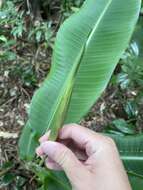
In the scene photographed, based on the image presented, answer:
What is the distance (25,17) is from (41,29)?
195 mm

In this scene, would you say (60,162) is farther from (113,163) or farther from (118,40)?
(118,40)

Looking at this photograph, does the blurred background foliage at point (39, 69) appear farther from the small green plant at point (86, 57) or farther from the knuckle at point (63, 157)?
the knuckle at point (63, 157)

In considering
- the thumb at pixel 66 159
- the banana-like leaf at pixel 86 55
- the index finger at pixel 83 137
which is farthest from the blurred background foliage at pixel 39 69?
the thumb at pixel 66 159

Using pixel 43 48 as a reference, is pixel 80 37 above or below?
above

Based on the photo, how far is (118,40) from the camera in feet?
4.31

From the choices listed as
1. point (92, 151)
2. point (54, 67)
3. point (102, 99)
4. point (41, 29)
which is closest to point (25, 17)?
point (41, 29)

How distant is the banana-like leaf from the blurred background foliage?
0.39 metres

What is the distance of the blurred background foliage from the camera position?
179 centimetres

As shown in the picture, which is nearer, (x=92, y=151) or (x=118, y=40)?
(x=92, y=151)

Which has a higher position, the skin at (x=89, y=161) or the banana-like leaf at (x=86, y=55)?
the banana-like leaf at (x=86, y=55)

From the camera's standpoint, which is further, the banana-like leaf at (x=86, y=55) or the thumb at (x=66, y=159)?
the banana-like leaf at (x=86, y=55)

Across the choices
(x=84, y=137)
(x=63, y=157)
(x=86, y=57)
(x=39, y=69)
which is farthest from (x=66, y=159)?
(x=39, y=69)

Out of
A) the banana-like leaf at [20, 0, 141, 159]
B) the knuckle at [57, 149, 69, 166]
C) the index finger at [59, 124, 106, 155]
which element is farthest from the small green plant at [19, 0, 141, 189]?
the knuckle at [57, 149, 69, 166]

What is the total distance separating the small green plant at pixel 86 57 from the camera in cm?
130
